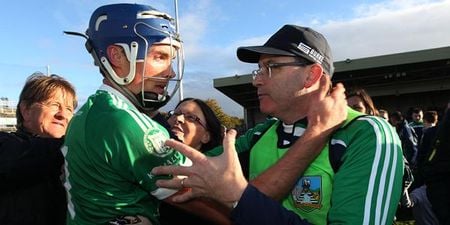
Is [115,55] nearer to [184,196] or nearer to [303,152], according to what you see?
[184,196]

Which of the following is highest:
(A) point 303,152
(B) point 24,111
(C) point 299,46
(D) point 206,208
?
(C) point 299,46

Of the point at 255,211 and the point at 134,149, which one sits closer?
the point at 255,211

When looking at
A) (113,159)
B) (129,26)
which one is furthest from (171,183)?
(129,26)

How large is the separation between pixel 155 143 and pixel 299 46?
104 cm

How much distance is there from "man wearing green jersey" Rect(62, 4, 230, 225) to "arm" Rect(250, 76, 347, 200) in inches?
17.1

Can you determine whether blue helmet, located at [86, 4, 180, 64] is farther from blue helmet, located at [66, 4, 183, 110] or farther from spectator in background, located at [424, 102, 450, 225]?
spectator in background, located at [424, 102, 450, 225]

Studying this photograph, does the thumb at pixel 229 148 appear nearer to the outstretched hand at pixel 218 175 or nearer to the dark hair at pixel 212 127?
the outstretched hand at pixel 218 175

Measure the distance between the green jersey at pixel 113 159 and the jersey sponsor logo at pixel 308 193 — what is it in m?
0.61

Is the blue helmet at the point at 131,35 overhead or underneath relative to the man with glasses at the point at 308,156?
overhead

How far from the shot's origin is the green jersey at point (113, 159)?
1931mm

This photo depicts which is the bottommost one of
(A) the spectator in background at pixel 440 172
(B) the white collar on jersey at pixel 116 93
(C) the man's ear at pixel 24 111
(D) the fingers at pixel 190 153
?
(A) the spectator in background at pixel 440 172

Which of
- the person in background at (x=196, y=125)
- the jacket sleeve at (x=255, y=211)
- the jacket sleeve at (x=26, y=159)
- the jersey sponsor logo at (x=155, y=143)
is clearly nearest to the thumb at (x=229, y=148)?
the jacket sleeve at (x=255, y=211)

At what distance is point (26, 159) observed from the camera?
2447mm

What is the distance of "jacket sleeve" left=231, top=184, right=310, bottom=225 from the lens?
1.68 m
